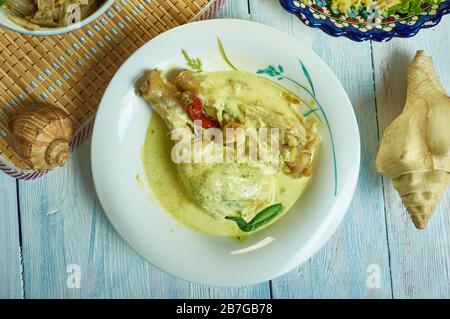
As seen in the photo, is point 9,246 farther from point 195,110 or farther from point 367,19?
point 367,19

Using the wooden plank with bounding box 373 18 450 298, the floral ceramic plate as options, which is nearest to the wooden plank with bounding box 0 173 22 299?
the floral ceramic plate

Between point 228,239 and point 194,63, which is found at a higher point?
point 194,63

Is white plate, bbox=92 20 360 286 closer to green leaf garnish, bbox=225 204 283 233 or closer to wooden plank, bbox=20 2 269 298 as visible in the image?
Result: green leaf garnish, bbox=225 204 283 233

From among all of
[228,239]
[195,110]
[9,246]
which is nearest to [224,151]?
[195,110]

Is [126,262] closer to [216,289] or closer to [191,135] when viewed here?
[216,289]

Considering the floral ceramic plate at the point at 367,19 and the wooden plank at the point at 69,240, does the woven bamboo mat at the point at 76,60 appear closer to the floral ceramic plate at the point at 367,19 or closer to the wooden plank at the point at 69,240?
the wooden plank at the point at 69,240

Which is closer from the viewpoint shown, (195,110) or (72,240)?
(195,110)

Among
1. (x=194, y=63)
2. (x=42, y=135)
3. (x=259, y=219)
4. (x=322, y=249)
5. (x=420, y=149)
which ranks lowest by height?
(x=322, y=249)
